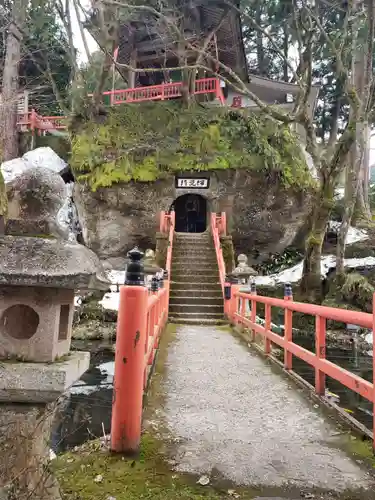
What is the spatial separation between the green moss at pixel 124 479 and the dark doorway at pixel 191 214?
1826 cm

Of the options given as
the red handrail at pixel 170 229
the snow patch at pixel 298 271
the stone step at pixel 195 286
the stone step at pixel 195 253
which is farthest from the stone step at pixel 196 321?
the snow patch at pixel 298 271

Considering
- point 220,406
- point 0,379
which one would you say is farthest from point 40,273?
point 220,406

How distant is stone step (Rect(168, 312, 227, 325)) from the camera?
10234mm

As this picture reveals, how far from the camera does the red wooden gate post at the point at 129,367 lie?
8.35 feet

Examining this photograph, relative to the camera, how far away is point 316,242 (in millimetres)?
11914

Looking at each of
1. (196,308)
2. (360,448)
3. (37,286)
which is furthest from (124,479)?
(196,308)

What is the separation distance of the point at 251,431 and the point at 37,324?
1.85m

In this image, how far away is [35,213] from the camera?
6.66ft

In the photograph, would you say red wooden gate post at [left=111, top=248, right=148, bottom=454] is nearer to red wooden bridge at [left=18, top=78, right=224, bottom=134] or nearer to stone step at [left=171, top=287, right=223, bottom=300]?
stone step at [left=171, top=287, right=223, bottom=300]

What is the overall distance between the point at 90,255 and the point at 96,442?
1482mm

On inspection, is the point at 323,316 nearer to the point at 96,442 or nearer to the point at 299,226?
the point at 96,442

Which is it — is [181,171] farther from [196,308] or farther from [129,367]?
[129,367]

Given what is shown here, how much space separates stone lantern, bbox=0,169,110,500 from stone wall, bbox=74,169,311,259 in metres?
14.2

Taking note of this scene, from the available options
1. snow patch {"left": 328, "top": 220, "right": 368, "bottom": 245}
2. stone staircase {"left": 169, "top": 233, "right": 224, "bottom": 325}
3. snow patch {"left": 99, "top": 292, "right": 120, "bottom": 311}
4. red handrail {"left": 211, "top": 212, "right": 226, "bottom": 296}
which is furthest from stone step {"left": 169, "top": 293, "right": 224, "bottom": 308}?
snow patch {"left": 328, "top": 220, "right": 368, "bottom": 245}
